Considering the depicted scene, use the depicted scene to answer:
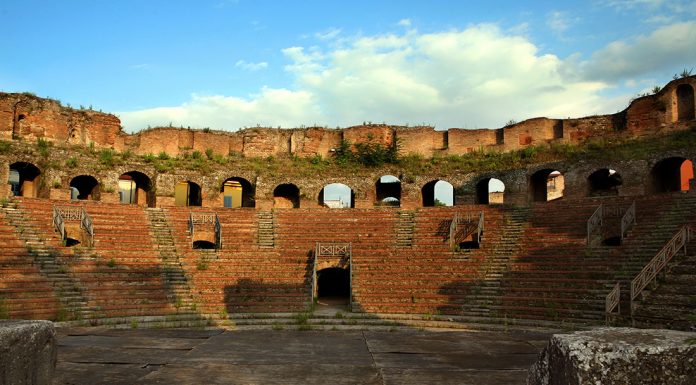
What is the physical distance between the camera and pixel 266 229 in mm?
23344

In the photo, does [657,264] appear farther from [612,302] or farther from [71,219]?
[71,219]

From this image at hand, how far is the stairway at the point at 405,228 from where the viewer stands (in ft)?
71.3

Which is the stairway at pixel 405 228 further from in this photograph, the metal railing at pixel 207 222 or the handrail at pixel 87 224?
the handrail at pixel 87 224

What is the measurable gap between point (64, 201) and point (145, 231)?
4.20 m

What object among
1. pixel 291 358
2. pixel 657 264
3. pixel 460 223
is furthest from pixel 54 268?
pixel 657 264

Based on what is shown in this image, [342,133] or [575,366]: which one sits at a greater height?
[342,133]

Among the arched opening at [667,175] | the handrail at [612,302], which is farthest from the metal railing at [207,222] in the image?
the arched opening at [667,175]

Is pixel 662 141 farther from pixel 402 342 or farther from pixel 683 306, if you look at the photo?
pixel 402 342

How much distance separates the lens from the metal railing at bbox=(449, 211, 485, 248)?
21.0 meters

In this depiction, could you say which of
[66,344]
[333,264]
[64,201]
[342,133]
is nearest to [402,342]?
[66,344]

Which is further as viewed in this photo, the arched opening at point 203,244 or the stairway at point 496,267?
the arched opening at point 203,244

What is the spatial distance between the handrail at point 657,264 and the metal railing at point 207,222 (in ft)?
50.9

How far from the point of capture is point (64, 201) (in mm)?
22234

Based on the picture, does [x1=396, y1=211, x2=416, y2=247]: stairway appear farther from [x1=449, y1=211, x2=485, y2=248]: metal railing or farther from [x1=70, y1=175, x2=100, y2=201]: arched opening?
[x1=70, y1=175, x2=100, y2=201]: arched opening
